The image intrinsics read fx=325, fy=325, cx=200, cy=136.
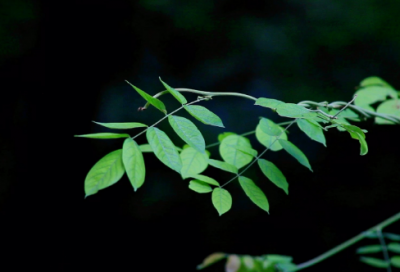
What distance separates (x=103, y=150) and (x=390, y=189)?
1.70 meters

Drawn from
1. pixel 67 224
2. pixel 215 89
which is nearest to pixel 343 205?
pixel 215 89

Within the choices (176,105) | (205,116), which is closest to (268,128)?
(205,116)

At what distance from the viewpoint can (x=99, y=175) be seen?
535 millimetres

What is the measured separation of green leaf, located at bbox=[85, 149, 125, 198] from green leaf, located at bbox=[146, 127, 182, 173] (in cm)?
7

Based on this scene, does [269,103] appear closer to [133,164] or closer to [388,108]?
[133,164]

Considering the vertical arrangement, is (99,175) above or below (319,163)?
below

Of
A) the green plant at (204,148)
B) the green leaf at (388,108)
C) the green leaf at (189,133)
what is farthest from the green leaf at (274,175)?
the green leaf at (388,108)

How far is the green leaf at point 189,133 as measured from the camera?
1.67 feet

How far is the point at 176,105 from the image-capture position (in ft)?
6.25

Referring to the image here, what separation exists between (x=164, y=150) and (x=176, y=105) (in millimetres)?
1397

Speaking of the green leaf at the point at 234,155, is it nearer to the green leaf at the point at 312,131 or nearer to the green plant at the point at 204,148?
the green plant at the point at 204,148

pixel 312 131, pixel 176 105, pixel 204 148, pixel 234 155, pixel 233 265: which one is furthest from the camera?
pixel 176 105

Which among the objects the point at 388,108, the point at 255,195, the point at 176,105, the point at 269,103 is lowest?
the point at 255,195

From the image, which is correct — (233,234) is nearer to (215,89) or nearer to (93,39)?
(215,89)
